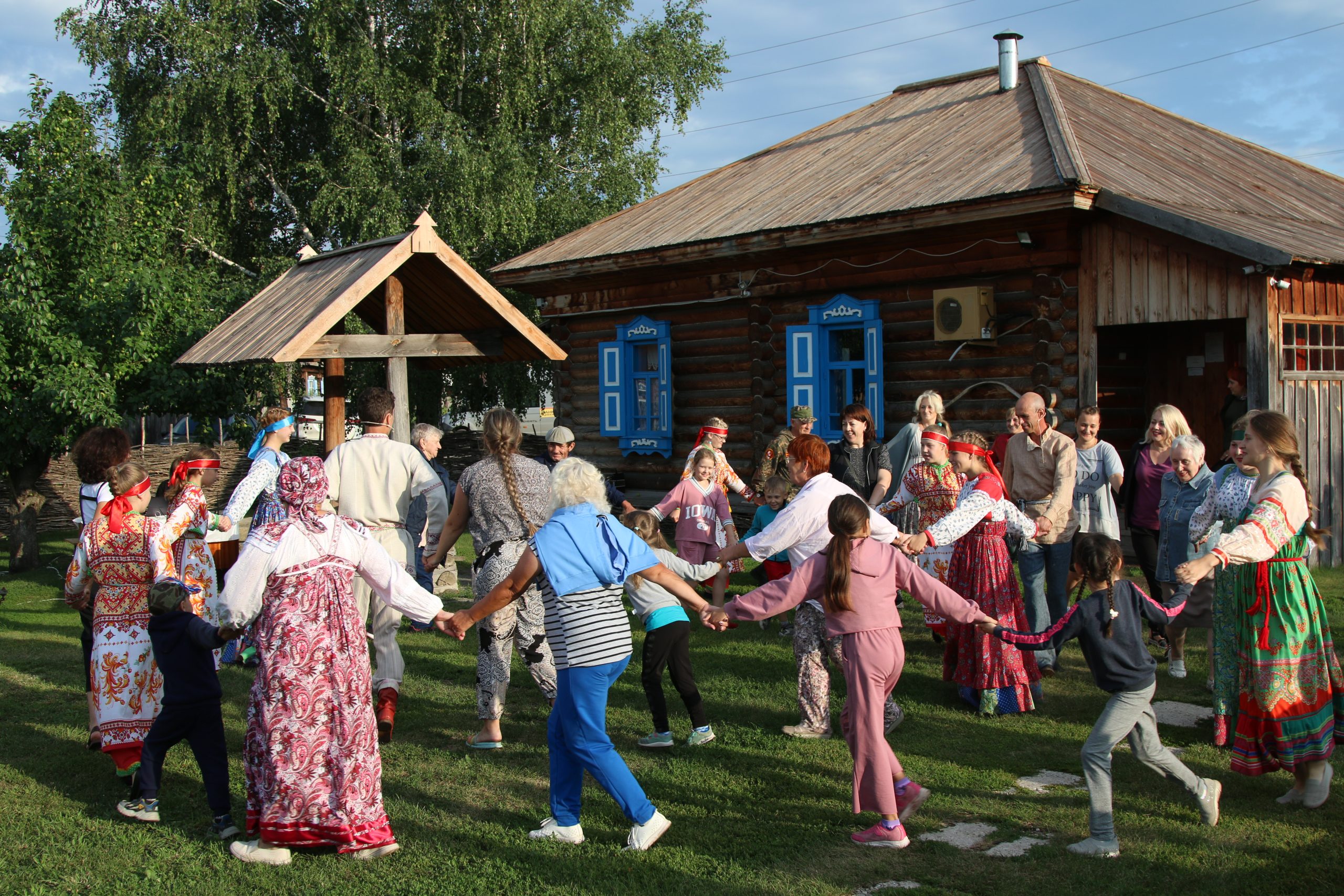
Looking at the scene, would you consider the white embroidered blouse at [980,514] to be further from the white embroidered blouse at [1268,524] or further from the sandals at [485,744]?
the sandals at [485,744]

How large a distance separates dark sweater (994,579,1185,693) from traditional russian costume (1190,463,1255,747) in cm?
81

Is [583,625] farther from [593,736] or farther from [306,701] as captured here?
[306,701]

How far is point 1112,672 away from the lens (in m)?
4.31

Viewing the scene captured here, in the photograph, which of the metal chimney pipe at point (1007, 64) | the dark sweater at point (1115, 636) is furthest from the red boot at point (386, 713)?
the metal chimney pipe at point (1007, 64)

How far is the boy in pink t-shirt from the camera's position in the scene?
26.8 ft

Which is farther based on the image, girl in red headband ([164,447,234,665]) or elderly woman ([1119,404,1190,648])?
elderly woman ([1119,404,1190,648])

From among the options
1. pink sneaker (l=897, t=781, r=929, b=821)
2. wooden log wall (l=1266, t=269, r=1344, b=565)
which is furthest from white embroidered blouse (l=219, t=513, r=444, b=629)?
wooden log wall (l=1266, t=269, r=1344, b=565)

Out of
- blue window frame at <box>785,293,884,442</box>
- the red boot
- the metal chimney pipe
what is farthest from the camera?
the metal chimney pipe

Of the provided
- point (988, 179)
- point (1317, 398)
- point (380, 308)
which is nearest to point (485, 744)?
point (380, 308)

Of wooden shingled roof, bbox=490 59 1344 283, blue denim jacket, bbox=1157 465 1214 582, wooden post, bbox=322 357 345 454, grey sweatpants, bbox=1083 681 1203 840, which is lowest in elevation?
grey sweatpants, bbox=1083 681 1203 840

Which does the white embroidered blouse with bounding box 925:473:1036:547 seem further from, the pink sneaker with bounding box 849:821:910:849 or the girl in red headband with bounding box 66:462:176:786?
the girl in red headband with bounding box 66:462:176:786

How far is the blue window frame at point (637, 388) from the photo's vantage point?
14539 mm

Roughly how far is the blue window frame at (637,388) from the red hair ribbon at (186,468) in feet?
27.5

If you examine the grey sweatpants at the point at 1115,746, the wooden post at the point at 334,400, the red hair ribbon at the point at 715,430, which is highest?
the wooden post at the point at 334,400
